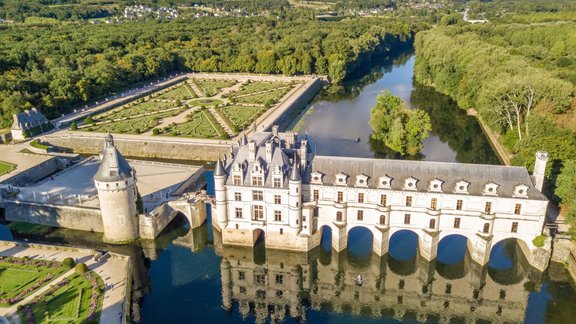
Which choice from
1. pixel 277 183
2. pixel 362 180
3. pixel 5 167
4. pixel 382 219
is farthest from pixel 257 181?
pixel 5 167

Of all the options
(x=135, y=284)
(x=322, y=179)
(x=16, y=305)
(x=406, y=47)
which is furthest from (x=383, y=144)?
(x=406, y=47)

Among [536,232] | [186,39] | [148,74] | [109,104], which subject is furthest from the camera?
[186,39]

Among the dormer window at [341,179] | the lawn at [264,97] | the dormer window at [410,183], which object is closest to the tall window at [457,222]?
the dormer window at [410,183]

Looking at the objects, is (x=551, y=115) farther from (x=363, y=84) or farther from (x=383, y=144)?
(x=363, y=84)

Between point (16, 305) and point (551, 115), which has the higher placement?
point (551, 115)

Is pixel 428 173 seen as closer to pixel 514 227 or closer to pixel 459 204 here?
pixel 459 204

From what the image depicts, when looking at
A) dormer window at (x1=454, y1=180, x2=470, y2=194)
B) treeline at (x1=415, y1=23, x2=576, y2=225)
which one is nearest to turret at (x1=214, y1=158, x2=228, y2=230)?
dormer window at (x1=454, y1=180, x2=470, y2=194)
